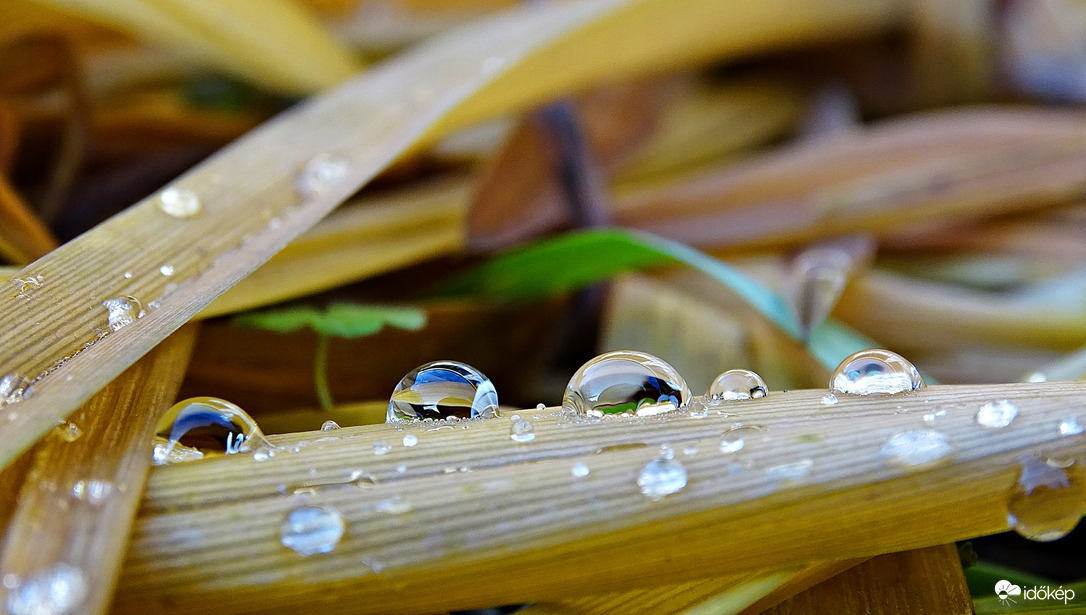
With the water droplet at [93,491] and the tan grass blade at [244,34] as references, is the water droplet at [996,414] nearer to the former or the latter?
the water droplet at [93,491]

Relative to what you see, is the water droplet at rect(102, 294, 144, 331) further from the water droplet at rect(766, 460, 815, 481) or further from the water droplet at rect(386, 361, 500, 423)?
the water droplet at rect(766, 460, 815, 481)

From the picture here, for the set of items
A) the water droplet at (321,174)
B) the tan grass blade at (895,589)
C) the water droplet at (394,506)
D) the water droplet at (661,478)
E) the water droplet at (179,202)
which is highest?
the water droplet at (321,174)

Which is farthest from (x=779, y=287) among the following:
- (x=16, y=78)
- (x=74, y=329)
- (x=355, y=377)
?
(x=16, y=78)

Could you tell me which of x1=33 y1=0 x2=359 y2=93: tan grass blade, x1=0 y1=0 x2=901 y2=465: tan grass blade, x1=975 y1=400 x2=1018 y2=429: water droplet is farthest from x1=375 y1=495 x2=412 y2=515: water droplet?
x1=33 y1=0 x2=359 y2=93: tan grass blade

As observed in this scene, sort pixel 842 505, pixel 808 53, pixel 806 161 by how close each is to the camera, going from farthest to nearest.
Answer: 1. pixel 808 53
2. pixel 806 161
3. pixel 842 505

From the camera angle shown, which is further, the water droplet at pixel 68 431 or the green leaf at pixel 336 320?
the green leaf at pixel 336 320

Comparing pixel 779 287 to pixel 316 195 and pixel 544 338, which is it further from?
pixel 316 195

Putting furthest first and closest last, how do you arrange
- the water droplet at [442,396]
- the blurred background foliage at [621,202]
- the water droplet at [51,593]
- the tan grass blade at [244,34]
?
the tan grass blade at [244,34]
the blurred background foliage at [621,202]
the water droplet at [442,396]
the water droplet at [51,593]

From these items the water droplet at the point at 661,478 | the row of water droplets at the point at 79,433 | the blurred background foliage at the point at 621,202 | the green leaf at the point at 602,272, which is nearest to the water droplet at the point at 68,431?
the row of water droplets at the point at 79,433
